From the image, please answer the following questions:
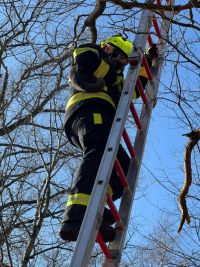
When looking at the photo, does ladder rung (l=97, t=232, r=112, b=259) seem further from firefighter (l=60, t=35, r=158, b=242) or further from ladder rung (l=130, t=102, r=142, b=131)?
ladder rung (l=130, t=102, r=142, b=131)

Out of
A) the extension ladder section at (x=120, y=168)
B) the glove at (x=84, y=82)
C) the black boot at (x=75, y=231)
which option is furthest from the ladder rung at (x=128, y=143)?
the black boot at (x=75, y=231)

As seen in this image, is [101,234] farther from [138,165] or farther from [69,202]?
[138,165]

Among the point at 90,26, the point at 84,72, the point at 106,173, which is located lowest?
the point at 106,173

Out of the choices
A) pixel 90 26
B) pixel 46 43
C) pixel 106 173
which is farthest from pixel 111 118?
pixel 46 43

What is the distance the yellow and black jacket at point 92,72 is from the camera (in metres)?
3.65

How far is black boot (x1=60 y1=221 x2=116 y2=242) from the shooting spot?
310cm

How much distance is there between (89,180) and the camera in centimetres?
330

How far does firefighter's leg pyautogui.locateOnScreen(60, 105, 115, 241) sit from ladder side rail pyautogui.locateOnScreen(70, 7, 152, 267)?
0.19 m

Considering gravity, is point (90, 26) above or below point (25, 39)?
below

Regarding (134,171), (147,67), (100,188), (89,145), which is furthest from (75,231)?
(147,67)

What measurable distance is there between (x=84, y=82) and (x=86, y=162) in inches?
23.0

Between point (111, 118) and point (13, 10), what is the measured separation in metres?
4.37

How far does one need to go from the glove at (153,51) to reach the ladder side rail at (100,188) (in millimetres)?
604

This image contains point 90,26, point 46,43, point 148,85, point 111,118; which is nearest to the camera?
point 111,118
